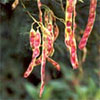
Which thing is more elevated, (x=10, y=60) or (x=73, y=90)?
(x=10, y=60)

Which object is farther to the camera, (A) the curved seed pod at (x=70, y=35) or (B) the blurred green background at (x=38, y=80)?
(B) the blurred green background at (x=38, y=80)

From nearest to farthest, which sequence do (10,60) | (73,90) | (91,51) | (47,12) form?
(47,12)
(91,51)
(10,60)
(73,90)

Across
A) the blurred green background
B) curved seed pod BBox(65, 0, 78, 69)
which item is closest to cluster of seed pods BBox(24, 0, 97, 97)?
curved seed pod BBox(65, 0, 78, 69)

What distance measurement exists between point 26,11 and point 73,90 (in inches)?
61.1

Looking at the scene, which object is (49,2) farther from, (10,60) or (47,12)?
(10,60)

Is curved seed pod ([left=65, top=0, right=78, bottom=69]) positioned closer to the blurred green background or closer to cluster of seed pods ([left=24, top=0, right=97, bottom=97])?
cluster of seed pods ([left=24, top=0, right=97, bottom=97])

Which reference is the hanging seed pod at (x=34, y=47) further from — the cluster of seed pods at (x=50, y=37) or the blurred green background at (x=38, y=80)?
the blurred green background at (x=38, y=80)

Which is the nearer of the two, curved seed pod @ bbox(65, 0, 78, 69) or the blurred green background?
curved seed pod @ bbox(65, 0, 78, 69)

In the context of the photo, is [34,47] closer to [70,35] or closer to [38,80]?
[70,35]

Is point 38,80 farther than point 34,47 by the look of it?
Yes

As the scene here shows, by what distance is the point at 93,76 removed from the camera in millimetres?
1850

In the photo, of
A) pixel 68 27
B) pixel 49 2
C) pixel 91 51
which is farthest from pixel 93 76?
pixel 68 27

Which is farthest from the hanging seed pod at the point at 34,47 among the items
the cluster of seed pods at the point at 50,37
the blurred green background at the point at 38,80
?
the blurred green background at the point at 38,80

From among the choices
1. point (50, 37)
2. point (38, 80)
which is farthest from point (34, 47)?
point (38, 80)
